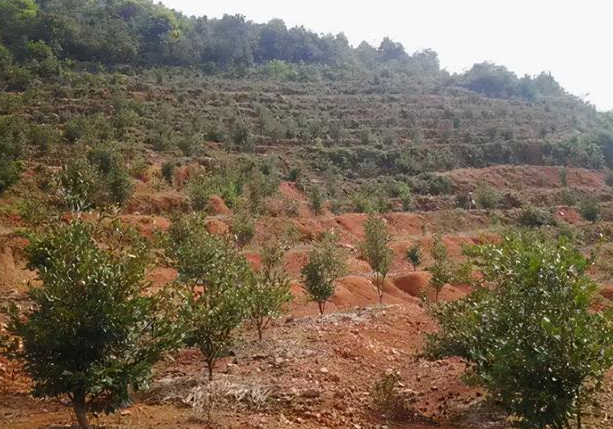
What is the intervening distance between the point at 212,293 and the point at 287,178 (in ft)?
126

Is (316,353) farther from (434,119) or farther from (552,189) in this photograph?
(434,119)

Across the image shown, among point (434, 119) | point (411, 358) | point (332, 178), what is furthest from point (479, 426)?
point (434, 119)

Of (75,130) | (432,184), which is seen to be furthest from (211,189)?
(432,184)

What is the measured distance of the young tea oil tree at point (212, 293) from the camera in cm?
983

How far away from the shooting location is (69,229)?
8.48 m

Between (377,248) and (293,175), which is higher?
(377,248)

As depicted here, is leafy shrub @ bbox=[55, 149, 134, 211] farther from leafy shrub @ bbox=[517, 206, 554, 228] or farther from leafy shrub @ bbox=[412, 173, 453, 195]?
leafy shrub @ bbox=[517, 206, 554, 228]

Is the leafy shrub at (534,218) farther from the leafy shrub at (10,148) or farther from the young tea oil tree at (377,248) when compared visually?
the leafy shrub at (10,148)

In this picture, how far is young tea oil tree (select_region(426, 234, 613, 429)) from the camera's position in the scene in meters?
5.91

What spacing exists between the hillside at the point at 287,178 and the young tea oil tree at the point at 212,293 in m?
0.80

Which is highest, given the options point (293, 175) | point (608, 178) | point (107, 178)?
point (107, 178)

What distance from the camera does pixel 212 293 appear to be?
33.4 feet

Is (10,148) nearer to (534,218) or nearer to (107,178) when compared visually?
(107,178)

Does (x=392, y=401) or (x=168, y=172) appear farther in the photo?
(x=168, y=172)
